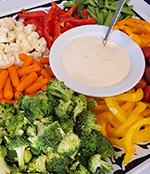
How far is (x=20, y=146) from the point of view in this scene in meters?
1.58

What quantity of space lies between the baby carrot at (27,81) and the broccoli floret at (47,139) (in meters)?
0.83

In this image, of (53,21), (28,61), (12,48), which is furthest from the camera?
(53,21)

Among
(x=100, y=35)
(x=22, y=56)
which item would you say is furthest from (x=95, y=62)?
(x=22, y=56)

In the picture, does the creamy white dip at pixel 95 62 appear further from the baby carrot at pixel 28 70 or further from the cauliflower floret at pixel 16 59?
the cauliflower floret at pixel 16 59

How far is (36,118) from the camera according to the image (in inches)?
65.6

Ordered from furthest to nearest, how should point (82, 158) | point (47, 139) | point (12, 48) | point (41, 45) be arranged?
point (41, 45) → point (12, 48) → point (82, 158) → point (47, 139)

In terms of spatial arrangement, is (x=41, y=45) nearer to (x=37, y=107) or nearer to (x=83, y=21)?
(x=83, y=21)

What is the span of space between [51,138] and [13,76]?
41.6 inches

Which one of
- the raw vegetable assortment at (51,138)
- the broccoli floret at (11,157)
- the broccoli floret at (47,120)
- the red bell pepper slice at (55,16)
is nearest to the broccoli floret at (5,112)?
the raw vegetable assortment at (51,138)

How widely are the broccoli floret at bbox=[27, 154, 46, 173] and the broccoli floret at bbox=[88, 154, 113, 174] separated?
1.24ft

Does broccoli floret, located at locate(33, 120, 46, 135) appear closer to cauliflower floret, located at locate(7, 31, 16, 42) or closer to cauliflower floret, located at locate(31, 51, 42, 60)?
cauliflower floret, located at locate(31, 51, 42, 60)

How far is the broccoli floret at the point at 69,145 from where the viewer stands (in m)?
1.57

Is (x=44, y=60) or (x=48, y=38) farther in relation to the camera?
(x=48, y=38)

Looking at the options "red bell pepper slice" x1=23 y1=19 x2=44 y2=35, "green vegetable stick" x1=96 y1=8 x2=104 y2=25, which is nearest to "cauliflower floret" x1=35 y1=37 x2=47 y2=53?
"red bell pepper slice" x1=23 y1=19 x2=44 y2=35
